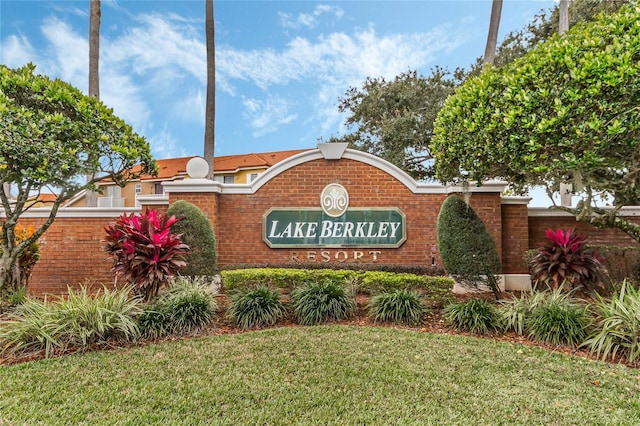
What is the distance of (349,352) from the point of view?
4.49m

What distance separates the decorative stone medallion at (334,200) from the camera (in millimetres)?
8688

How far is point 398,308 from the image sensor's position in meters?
5.90

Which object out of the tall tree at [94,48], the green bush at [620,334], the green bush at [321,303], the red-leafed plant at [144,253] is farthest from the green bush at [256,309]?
the tall tree at [94,48]

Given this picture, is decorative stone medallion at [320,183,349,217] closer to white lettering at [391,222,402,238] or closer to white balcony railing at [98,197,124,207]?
white lettering at [391,222,402,238]

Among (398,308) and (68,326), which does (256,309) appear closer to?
(398,308)

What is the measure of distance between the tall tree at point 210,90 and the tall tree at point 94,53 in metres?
3.91

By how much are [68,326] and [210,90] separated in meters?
11.3

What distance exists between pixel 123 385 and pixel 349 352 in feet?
8.09

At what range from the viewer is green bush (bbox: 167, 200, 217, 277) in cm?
746

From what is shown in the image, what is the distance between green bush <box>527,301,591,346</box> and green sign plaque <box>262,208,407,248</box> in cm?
366

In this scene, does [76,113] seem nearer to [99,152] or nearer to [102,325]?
[99,152]

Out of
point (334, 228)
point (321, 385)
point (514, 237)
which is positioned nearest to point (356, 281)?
point (334, 228)

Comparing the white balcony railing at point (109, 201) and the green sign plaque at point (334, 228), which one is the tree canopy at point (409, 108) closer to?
the green sign plaque at point (334, 228)

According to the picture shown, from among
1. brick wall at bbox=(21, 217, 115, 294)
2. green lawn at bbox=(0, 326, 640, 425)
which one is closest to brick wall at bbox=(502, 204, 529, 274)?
green lawn at bbox=(0, 326, 640, 425)
